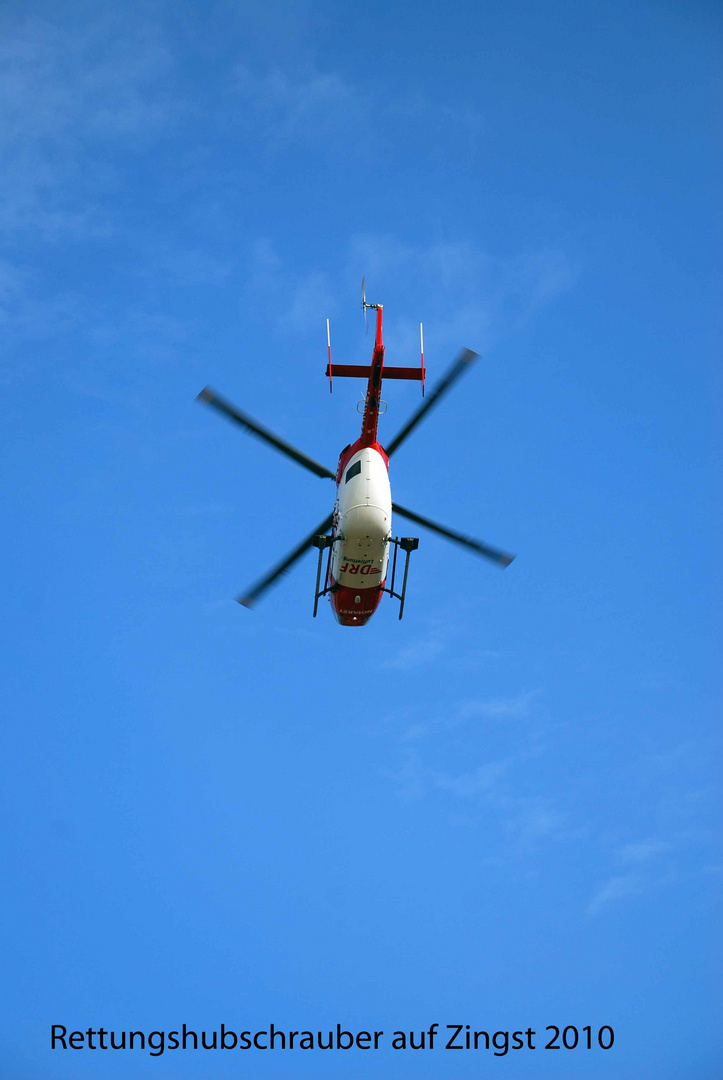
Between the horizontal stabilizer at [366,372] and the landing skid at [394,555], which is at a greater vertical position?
the horizontal stabilizer at [366,372]

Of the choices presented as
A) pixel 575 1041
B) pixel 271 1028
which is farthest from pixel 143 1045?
pixel 575 1041

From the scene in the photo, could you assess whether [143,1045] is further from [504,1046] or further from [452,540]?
[452,540]

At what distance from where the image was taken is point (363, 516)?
25.0 m

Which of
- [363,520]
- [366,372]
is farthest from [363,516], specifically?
[366,372]

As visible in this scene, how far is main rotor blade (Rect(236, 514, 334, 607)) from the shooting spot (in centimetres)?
2866

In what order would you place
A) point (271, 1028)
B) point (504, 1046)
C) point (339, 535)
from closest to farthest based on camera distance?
point (339, 535)
point (271, 1028)
point (504, 1046)

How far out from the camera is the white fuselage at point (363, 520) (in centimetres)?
2511

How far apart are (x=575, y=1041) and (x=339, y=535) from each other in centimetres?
1920

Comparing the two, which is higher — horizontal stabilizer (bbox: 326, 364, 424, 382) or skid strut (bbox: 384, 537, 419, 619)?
horizontal stabilizer (bbox: 326, 364, 424, 382)

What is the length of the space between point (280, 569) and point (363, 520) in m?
4.95

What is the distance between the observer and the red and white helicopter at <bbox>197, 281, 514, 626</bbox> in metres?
25.3

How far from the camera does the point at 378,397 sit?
25984mm

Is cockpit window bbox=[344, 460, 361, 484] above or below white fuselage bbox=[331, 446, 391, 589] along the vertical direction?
above

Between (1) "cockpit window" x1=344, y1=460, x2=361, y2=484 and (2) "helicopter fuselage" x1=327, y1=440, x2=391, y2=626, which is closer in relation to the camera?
(2) "helicopter fuselage" x1=327, y1=440, x2=391, y2=626
